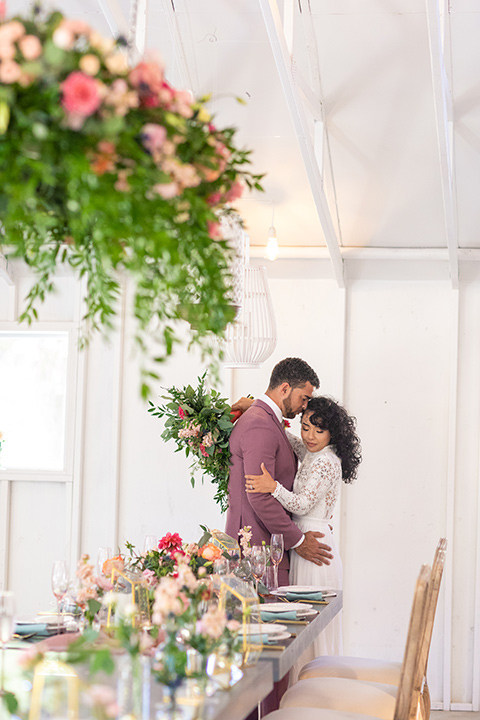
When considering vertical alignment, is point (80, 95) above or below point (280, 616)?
above

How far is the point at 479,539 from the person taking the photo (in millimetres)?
5645

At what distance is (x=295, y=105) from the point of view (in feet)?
12.6

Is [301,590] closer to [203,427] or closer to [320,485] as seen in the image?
[320,485]

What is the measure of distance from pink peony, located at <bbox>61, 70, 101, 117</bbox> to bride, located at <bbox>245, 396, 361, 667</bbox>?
299 cm

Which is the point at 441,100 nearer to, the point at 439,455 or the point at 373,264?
the point at 373,264

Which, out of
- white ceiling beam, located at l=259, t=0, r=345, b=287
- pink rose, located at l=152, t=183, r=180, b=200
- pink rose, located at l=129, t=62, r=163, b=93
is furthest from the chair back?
white ceiling beam, located at l=259, t=0, r=345, b=287

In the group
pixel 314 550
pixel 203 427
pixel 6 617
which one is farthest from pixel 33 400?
pixel 6 617

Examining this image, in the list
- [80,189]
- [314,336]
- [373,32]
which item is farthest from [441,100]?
[80,189]

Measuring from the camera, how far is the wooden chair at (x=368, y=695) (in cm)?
243

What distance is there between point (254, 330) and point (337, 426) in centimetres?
69

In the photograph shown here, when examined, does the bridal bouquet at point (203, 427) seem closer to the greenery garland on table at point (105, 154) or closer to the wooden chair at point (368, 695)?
the wooden chair at point (368, 695)

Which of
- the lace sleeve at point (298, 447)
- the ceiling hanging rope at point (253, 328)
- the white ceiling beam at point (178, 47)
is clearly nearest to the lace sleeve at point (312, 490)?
the lace sleeve at point (298, 447)

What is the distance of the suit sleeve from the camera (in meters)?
4.14

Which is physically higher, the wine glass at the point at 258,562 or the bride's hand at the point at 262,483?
the bride's hand at the point at 262,483
